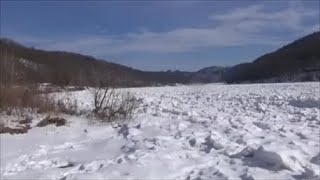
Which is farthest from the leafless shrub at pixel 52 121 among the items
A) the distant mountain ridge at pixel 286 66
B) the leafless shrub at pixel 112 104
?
the distant mountain ridge at pixel 286 66

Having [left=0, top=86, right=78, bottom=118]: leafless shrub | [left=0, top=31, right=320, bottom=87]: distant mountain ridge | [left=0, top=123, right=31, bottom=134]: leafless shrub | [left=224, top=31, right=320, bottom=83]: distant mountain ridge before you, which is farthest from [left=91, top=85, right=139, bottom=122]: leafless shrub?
[left=224, top=31, right=320, bottom=83]: distant mountain ridge

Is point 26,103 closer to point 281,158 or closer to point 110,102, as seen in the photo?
point 110,102

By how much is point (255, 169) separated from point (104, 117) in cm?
841

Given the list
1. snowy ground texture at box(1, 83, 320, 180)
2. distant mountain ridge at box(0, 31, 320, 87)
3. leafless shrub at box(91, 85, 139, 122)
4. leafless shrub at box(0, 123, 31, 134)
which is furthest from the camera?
distant mountain ridge at box(0, 31, 320, 87)

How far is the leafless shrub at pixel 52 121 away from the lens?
13584 mm

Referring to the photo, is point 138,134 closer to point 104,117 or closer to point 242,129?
point 242,129

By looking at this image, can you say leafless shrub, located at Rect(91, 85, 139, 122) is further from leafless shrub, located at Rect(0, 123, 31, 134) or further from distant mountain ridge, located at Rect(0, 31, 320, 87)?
distant mountain ridge, located at Rect(0, 31, 320, 87)

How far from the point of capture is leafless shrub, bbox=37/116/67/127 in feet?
44.6

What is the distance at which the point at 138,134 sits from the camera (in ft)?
37.3

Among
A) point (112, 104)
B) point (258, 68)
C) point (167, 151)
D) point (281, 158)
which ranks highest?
point (258, 68)

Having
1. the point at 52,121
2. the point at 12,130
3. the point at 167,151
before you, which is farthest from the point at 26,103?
the point at 167,151

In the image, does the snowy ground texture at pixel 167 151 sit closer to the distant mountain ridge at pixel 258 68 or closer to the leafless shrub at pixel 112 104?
the leafless shrub at pixel 112 104

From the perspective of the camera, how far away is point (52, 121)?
1388 cm

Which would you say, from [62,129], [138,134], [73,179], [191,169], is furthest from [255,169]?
[62,129]
